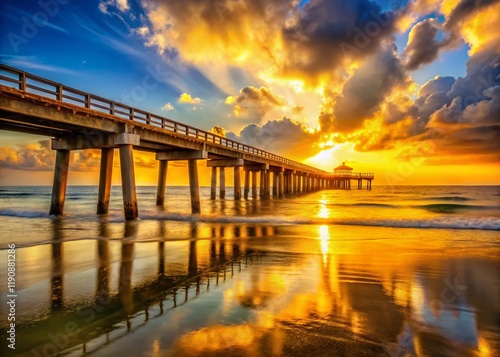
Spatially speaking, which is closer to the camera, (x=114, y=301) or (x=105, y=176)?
(x=114, y=301)

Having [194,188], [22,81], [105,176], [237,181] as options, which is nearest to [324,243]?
[22,81]

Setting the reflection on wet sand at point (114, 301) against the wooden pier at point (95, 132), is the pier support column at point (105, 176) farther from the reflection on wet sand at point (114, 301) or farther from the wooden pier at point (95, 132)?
the reflection on wet sand at point (114, 301)

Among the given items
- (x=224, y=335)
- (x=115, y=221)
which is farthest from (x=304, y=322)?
(x=115, y=221)

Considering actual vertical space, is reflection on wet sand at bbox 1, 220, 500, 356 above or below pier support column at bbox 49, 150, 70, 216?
below

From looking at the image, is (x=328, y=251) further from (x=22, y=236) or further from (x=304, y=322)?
(x=22, y=236)

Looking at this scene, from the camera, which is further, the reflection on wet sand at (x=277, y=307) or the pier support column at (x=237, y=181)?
the pier support column at (x=237, y=181)

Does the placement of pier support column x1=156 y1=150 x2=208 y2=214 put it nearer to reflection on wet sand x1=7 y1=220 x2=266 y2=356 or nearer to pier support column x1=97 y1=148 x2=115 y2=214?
pier support column x1=97 y1=148 x2=115 y2=214

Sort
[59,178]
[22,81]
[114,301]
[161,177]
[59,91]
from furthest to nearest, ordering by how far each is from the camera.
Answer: [161,177], [59,178], [59,91], [22,81], [114,301]

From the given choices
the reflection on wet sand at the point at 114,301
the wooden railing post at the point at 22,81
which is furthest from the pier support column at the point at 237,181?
the reflection on wet sand at the point at 114,301

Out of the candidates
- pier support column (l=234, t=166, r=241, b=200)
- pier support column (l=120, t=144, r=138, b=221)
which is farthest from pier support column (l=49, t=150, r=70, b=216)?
pier support column (l=234, t=166, r=241, b=200)

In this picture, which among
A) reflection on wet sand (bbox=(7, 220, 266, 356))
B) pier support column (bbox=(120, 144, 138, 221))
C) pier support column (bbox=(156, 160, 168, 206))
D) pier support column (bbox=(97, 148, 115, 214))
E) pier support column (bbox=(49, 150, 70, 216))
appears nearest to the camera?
reflection on wet sand (bbox=(7, 220, 266, 356))

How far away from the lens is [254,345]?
3348 mm

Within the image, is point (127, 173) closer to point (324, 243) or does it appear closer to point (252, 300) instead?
point (324, 243)

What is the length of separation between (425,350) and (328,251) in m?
5.94
